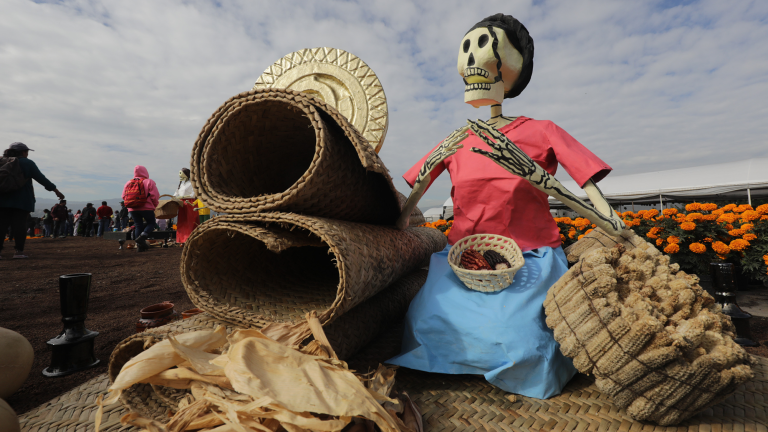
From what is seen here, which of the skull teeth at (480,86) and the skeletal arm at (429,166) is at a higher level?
the skull teeth at (480,86)

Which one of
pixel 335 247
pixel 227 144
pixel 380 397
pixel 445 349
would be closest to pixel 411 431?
pixel 380 397

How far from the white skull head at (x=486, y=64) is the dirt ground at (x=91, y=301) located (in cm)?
216

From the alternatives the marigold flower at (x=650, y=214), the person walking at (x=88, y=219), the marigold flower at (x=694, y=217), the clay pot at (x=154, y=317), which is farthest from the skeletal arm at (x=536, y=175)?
the person walking at (x=88, y=219)

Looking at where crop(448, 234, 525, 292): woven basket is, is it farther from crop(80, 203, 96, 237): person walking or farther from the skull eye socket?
crop(80, 203, 96, 237): person walking

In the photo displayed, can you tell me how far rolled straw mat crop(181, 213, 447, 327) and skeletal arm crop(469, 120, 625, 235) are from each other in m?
0.59

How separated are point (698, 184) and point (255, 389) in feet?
59.7

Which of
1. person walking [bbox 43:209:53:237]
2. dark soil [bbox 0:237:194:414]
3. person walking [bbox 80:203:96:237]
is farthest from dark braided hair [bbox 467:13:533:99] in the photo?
person walking [bbox 43:209:53:237]

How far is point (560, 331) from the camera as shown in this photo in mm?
1181

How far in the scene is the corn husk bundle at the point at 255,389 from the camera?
80 cm

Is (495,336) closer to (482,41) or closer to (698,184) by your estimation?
(482,41)

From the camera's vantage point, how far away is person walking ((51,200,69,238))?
10812 millimetres

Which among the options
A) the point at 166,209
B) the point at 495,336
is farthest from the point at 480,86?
the point at 166,209

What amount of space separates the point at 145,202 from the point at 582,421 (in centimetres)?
672

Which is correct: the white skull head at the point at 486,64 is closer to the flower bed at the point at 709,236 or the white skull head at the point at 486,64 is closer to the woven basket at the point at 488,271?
the woven basket at the point at 488,271
